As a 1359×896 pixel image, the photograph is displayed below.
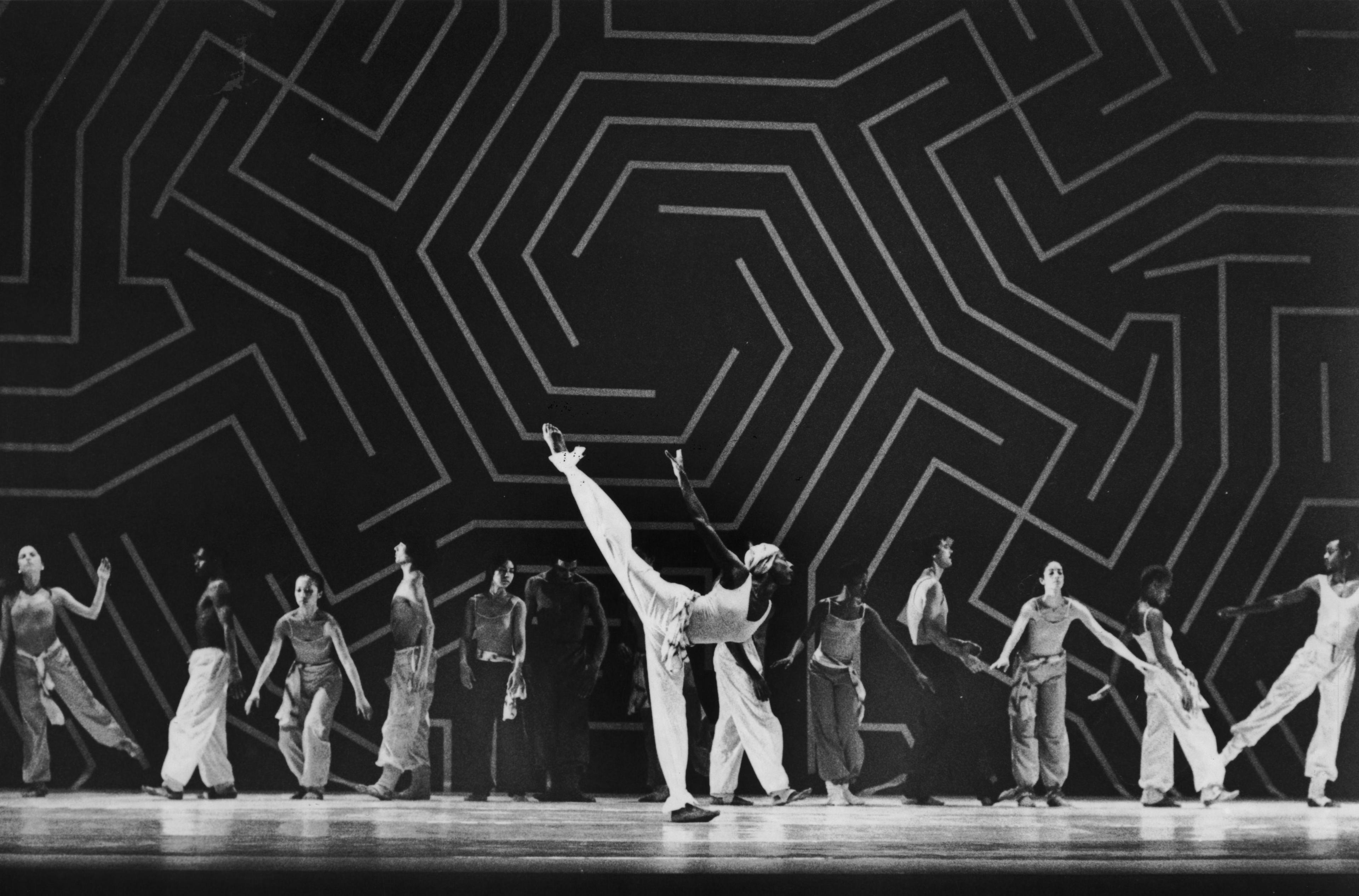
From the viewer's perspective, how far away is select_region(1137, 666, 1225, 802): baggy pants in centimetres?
613

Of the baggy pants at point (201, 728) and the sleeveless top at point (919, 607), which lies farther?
the sleeveless top at point (919, 607)

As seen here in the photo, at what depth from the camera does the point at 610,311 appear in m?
6.27

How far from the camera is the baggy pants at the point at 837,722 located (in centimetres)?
604

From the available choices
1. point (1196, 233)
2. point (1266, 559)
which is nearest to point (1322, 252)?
point (1196, 233)

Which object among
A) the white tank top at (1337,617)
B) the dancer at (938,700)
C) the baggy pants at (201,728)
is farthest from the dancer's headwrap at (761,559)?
the white tank top at (1337,617)

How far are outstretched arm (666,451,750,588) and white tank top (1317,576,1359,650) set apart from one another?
2869mm

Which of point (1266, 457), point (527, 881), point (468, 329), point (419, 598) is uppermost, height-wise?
point (468, 329)

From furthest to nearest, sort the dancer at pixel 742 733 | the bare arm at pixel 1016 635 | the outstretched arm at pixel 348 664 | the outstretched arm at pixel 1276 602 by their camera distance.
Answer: the outstretched arm at pixel 1276 602 → the bare arm at pixel 1016 635 → the outstretched arm at pixel 348 664 → the dancer at pixel 742 733

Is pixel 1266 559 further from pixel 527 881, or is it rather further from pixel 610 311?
pixel 527 881

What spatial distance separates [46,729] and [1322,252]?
Answer: 21.3 feet

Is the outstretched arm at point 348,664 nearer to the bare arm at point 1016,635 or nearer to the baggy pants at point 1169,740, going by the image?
the bare arm at point 1016,635

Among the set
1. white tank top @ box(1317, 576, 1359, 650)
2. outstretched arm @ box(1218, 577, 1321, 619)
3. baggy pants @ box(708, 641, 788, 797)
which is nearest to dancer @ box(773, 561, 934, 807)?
baggy pants @ box(708, 641, 788, 797)

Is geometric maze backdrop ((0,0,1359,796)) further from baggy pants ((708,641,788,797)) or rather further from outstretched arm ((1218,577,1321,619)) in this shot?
baggy pants ((708,641,788,797))

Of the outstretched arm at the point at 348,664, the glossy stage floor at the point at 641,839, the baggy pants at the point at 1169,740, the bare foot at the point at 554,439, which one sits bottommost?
the glossy stage floor at the point at 641,839
